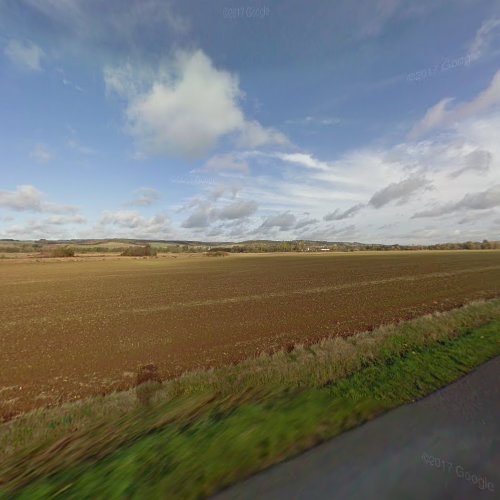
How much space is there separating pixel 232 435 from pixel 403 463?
2.43 metres

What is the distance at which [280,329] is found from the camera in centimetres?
1381

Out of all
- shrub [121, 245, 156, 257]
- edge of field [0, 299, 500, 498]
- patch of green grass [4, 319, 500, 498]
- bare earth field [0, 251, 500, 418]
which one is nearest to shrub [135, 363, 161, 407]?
edge of field [0, 299, 500, 498]

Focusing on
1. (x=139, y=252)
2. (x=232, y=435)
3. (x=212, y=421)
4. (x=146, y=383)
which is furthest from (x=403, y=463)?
(x=139, y=252)

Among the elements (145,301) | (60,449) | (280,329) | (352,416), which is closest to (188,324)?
(280,329)

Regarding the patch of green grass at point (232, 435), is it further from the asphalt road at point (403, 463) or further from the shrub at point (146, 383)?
the shrub at point (146, 383)

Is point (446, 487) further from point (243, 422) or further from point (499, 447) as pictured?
point (243, 422)

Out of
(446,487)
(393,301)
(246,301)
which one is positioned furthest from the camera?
(246,301)

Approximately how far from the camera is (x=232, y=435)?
4.60 m

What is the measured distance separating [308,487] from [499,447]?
2764mm

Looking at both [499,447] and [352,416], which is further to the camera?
[352,416]

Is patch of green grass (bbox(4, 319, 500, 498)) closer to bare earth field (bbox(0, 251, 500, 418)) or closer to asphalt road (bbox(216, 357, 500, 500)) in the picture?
asphalt road (bbox(216, 357, 500, 500))

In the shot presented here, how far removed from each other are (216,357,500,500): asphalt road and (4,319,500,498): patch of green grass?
294 mm

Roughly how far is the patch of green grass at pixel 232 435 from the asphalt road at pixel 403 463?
0.97ft

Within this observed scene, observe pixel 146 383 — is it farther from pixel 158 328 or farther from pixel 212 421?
pixel 158 328
